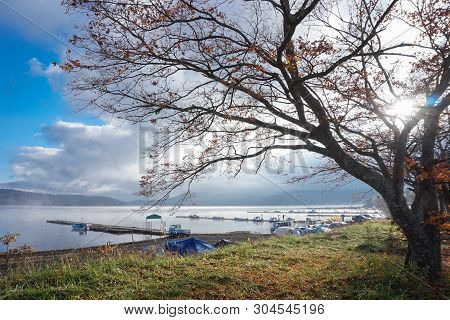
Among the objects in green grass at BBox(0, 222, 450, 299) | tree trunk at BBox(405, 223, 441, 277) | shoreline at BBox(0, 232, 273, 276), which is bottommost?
shoreline at BBox(0, 232, 273, 276)

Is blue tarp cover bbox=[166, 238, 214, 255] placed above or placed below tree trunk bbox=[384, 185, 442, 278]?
below

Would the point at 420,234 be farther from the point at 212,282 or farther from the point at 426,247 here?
the point at 212,282

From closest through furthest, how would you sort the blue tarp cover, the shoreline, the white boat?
the shoreline, the blue tarp cover, the white boat

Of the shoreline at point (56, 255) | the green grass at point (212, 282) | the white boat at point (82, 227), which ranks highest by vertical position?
the green grass at point (212, 282)

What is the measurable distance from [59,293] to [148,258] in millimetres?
2828

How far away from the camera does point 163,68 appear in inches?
253

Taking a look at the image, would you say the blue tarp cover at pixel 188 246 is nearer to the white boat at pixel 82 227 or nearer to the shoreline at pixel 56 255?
the shoreline at pixel 56 255

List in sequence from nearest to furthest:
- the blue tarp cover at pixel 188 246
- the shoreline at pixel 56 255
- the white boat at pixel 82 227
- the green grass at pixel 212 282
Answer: the green grass at pixel 212 282, the shoreline at pixel 56 255, the blue tarp cover at pixel 188 246, the white boat at pixel 82 227

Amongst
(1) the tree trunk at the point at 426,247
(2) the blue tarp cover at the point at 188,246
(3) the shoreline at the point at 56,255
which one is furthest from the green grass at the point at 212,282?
(2) the blue tarp cover at the point at 188,246

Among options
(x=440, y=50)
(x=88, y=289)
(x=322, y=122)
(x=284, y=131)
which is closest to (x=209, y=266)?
(x=88, y=289)

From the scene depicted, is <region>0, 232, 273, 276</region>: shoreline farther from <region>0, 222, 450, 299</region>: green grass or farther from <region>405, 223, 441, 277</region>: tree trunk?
<region>405, 223, 441, 277</region>: tree trunk

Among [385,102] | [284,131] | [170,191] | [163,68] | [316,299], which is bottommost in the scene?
[316,299]

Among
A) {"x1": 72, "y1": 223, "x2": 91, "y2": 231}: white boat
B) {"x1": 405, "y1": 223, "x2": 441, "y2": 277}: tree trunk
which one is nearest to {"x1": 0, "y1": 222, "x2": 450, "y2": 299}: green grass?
{"x1": 405, "y1": 223, "x2": 441, "y2": 277}: tree trunk

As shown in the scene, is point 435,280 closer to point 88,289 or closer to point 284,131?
point 284,131
